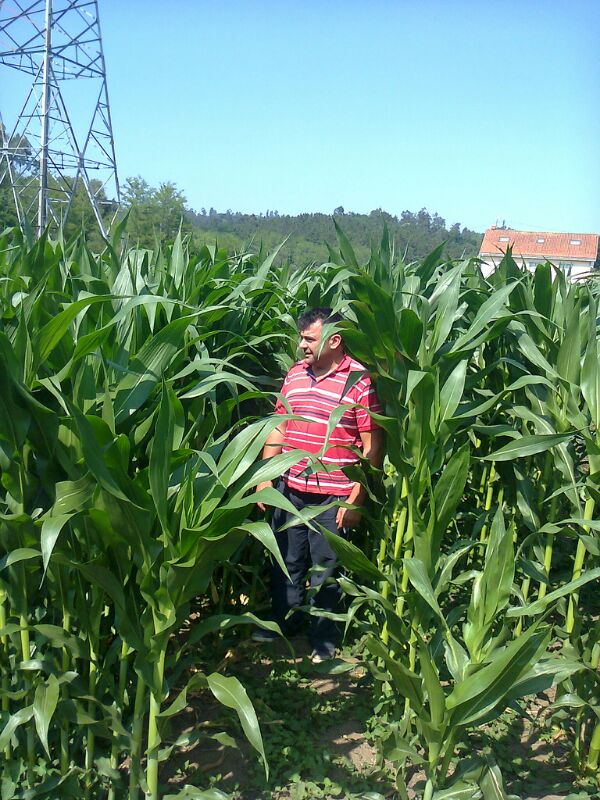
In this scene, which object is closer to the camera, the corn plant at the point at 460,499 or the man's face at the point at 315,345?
the corn plant at the point at 460,499

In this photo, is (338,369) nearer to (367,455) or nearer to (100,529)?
(367,455)

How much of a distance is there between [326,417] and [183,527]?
4.33 feet

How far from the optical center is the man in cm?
306

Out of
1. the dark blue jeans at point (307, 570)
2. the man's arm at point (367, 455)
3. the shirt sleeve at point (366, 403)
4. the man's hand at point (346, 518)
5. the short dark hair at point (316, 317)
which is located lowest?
the dark blue jeans at point (307, 570)

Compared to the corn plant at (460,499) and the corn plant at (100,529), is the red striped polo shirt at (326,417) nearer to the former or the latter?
the corn plant at (460,499)

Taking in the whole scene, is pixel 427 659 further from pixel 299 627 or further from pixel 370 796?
pixel 299 627

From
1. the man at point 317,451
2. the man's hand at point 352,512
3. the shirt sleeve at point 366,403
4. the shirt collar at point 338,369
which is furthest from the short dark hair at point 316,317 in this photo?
the man's hand at point 352,512

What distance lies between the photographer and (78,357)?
2025mm

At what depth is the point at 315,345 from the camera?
9.97ft

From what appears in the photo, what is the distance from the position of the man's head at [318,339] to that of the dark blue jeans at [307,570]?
597 millimetres

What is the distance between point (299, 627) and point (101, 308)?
80.7 inches

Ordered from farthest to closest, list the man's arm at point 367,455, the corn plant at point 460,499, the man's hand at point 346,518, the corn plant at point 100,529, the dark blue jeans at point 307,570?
the dark blue jeans at point 307,570 → the man's hand at point 346,518 → the man's arm at point 367,455 → the corn plant at point 460,499 → the corn plant at point 100,529

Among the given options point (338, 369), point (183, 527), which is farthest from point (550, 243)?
point (183, 527)

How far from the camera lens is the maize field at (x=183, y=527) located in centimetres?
189
